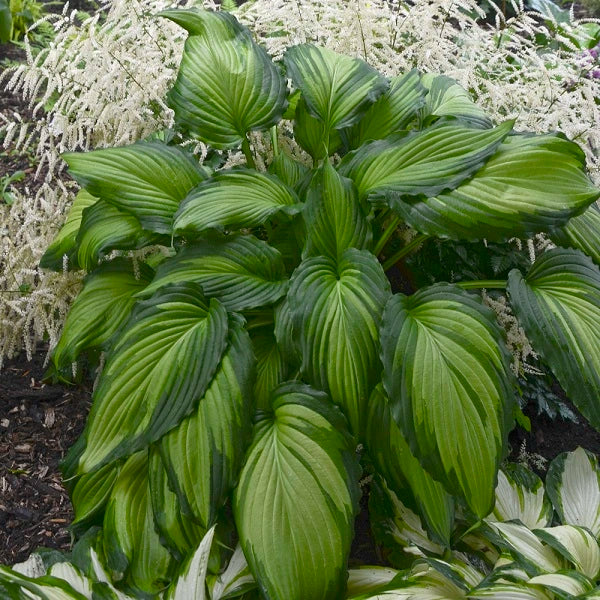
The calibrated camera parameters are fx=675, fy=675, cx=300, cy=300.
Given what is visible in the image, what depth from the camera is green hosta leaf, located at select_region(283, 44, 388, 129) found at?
182cm

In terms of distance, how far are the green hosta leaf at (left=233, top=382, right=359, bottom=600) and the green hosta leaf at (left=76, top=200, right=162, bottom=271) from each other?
638mm

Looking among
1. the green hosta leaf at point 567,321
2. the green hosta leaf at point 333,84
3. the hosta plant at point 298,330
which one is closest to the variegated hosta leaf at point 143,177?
the hosta plant at point 298,330

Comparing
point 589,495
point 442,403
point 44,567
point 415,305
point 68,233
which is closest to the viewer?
point 442,403

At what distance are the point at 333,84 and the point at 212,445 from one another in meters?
1.07

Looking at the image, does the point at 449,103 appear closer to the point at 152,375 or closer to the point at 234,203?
the point at 234,203

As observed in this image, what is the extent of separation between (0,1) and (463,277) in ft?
9.47

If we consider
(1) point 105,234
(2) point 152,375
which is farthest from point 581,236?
(1) point 105,234

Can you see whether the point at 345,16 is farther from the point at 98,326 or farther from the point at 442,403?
the point at 442,403

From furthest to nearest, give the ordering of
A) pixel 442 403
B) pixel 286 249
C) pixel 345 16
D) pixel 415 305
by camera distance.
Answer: pixel 345 16, pixel 286 249, pixel 415 305, pixel 442 403

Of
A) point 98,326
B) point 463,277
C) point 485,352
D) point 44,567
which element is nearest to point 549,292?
point 485,352

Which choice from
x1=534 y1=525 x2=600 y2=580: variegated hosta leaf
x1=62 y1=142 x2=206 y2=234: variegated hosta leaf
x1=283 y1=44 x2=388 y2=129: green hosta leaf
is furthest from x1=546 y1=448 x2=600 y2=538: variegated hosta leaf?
x1=62 y1=142 x2=206 y2=234: variegated hosta leaf

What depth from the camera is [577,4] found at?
4.97m

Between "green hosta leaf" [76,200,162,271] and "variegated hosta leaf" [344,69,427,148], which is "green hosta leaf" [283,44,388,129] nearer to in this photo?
"variegated hosta leaf" [344,69,427,148]

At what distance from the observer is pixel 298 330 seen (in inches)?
54.7
